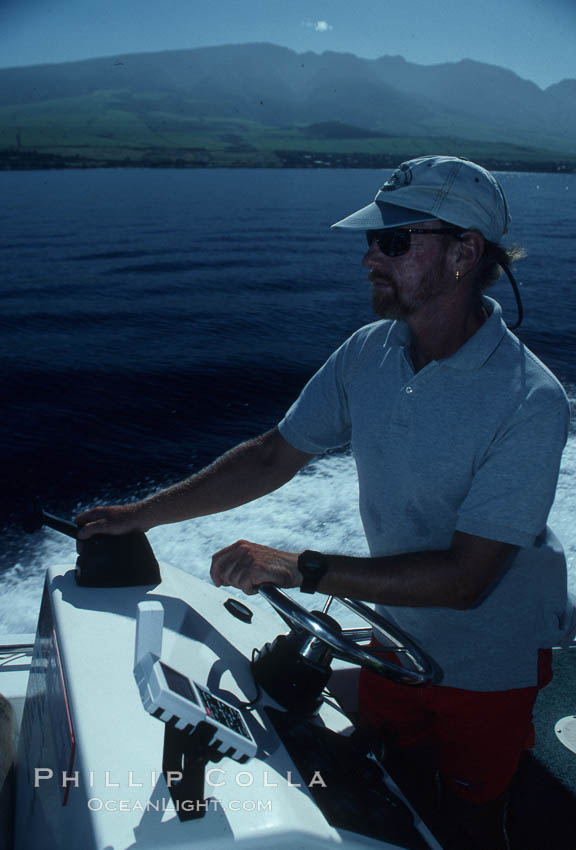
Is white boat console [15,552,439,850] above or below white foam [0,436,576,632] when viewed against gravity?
above

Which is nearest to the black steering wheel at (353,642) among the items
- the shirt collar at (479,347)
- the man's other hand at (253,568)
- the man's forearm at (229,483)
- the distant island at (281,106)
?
the man's other hand at (253,568)

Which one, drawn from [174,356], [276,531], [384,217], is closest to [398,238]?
[384,217]

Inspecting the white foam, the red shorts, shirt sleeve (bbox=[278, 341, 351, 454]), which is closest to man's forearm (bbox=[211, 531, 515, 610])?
the red shorts

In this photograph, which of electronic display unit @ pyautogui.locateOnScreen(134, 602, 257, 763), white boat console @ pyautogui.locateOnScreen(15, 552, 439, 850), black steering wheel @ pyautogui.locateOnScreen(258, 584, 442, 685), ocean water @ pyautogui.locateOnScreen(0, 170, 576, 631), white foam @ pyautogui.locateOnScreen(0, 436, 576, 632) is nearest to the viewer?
electronic display unit @ pyautogui.locateOnScreen(134, 602, 257, 763)

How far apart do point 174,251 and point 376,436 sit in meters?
13.0

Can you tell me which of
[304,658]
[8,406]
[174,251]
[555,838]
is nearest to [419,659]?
[304,658]

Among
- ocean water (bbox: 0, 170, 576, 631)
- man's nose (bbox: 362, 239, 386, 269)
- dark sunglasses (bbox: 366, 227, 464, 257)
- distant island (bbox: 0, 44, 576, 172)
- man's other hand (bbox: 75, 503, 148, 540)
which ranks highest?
distant island (bbox: 0, 44, 576, 172)

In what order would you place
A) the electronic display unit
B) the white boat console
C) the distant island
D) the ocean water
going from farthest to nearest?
the distant island < the ocean water < the white boat console < the electronic display unit

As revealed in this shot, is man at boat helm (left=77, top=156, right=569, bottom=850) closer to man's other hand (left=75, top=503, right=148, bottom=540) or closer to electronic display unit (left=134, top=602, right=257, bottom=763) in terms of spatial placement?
man's other hand (left=75, top=503, right=148, bottom=540)

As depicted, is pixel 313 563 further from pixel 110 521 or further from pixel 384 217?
pixel 384 217

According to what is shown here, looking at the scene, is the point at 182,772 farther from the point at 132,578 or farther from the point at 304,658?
the point at 132,578

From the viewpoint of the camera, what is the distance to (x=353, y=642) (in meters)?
1.11

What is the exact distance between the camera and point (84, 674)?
1.12 meters

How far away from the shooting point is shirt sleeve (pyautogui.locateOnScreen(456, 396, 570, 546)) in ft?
3.72
